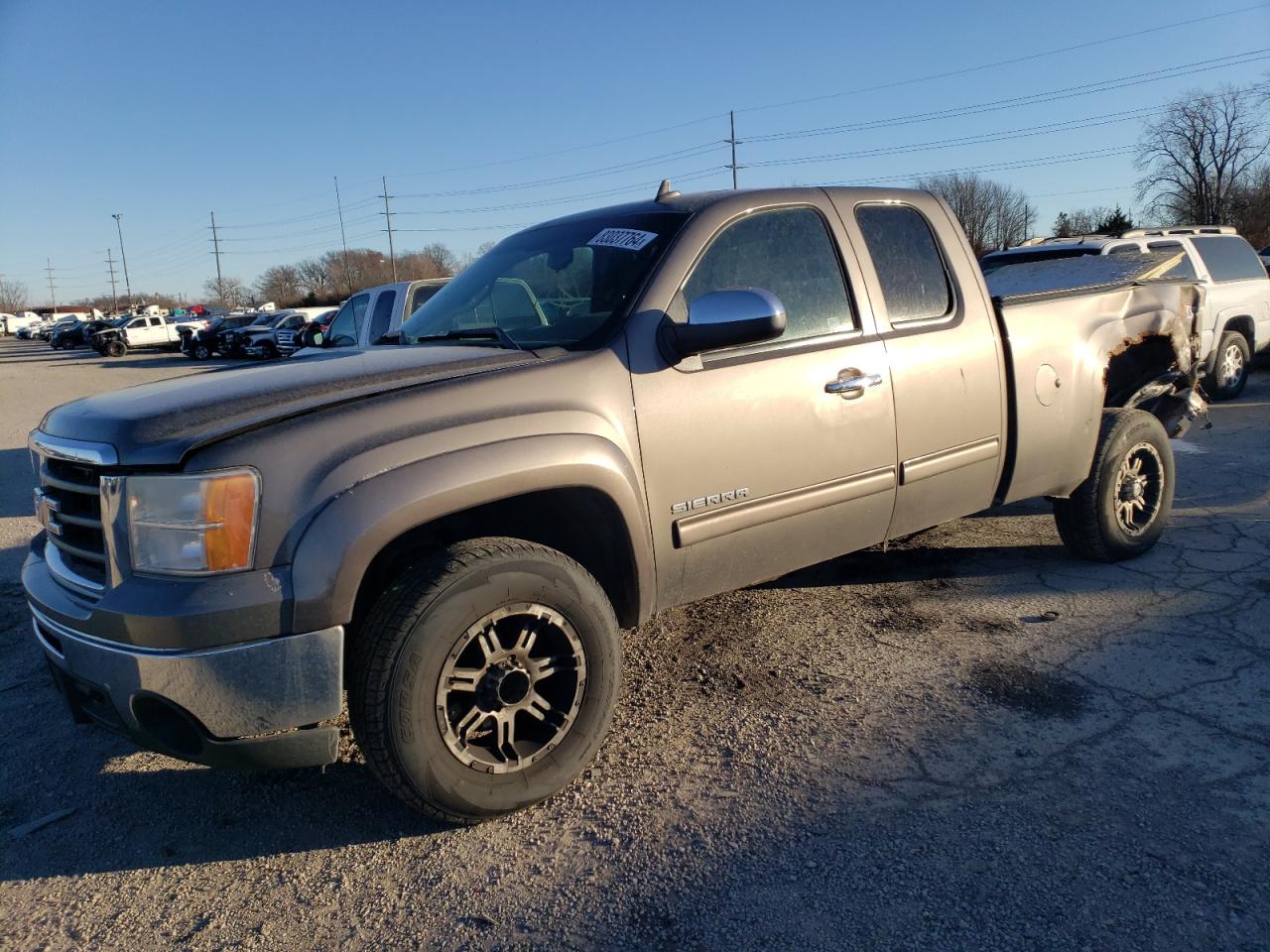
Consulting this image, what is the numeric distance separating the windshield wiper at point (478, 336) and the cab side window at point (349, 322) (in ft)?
22.8

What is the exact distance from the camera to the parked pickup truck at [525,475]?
2.33 m

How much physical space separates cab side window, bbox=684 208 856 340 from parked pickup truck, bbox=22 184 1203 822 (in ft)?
0.04

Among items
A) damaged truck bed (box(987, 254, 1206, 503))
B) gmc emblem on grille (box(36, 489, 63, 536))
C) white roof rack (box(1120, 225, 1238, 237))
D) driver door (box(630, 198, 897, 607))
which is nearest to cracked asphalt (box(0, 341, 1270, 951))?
driver door (box(630, 198, 897, 607))

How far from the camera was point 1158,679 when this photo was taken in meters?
3.45

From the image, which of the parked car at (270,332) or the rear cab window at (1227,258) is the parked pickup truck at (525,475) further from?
the parked car at (270,332)

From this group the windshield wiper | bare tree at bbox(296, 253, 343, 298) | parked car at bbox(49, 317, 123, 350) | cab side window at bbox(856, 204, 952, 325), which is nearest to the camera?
the windshield wiper

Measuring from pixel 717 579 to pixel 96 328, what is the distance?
2244 inches

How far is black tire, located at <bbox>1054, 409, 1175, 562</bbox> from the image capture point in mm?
4527

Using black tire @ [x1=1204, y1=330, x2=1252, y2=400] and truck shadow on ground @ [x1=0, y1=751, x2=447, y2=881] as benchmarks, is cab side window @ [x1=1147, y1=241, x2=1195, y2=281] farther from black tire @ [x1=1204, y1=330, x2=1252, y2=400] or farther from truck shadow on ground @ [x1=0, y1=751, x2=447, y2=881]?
truck shadow on ground @ [x1=0, y1=751, x2=447, y2=881]

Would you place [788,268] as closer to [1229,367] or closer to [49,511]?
[49,511]

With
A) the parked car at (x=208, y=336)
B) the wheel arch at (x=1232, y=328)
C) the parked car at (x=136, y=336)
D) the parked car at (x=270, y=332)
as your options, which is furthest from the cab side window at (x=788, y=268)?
the parked car at (x=136, y=336)

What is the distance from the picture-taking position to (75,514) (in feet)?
8.43

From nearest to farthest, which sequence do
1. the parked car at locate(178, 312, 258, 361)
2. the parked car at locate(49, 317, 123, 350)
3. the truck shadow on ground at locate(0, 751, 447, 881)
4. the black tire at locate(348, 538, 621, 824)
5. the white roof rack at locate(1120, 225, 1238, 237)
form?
the black tire at locate(348, 538, 621, 824)
the truck shadow on ground at locate(0, 751, 447, 881)
the white roof rack at locate(1120, 225, 1238, 237)
the parked car at locate(178, 312, 258, 361)
the parked car at locate(49, 317, 123, 350)

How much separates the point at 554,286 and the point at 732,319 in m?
0.91
